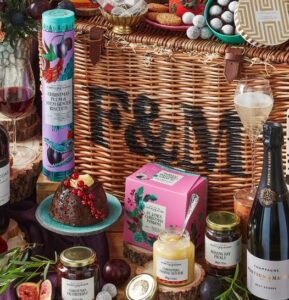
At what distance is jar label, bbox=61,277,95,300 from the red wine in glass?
50 cm

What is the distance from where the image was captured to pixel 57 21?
76.6 inches

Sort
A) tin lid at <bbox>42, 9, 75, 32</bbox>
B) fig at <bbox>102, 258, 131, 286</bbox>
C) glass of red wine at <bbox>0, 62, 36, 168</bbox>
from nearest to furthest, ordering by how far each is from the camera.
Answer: fig at <bbox>102, 258, 131, 286</bbox>
tin lid at <bbox>42, 9, 75, 32</bbox>
glass of red wine at <bbox>0, 62, 36, 168</bbox>

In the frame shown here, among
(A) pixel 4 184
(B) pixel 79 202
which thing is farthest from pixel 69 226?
(A) pixel 4 184

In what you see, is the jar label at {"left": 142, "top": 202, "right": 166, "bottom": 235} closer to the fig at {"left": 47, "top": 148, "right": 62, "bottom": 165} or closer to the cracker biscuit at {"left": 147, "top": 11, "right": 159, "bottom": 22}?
the fig at {"left": 47, "top": 148, "right": 62, "bottom": 165}

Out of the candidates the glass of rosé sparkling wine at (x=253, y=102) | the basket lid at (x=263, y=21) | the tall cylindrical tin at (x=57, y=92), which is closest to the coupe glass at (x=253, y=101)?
the glass of rosé sparkling wine at (x=253, y=102)

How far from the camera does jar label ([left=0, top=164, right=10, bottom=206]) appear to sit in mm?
1901

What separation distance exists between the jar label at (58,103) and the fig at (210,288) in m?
0.53

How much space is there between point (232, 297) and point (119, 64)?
59cm

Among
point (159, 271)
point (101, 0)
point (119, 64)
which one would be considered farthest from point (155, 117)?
point (159, 271)

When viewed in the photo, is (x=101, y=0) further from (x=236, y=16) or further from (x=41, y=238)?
(x=41, y=238)

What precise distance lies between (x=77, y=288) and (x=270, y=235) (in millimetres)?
379

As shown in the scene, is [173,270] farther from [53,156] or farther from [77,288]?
[53,156]

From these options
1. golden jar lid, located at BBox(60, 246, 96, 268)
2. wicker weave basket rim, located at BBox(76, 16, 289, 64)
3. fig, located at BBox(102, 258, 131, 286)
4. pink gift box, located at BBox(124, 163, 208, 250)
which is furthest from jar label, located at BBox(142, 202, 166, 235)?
wicker weave basket rim, located at BBox(76, 16, 289, 64)

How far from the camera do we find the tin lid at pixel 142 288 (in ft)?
5.62
